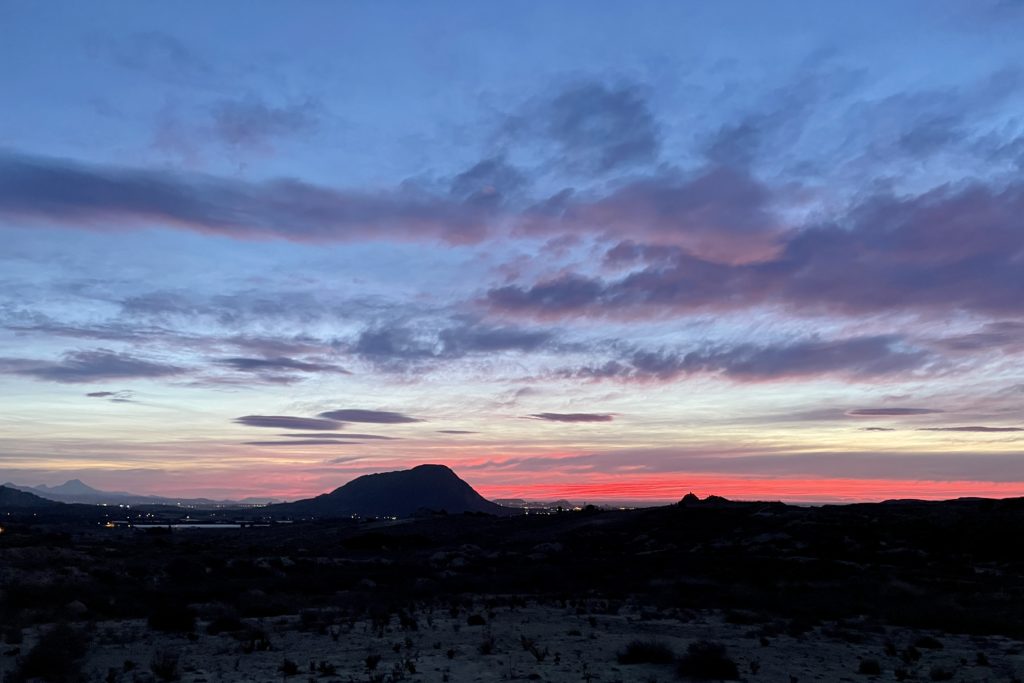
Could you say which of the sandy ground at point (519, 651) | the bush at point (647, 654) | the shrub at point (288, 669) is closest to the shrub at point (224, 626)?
the sandy ground at point (519, 651)

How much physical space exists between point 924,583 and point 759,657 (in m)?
18.1

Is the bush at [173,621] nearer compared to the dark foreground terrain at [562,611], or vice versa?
the dark foreground terrain at [562,611]

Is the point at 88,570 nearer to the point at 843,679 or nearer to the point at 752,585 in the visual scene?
the point at 752,585

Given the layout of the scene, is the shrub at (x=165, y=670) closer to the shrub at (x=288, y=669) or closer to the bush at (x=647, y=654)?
the shrub at (x=288, y=669)

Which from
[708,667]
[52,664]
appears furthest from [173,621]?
[708,667]

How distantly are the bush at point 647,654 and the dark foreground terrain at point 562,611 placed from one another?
3 cm

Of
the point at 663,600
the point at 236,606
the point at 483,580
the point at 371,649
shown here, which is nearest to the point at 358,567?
the point at 483,580

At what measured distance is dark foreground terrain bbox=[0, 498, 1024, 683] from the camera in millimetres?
16531

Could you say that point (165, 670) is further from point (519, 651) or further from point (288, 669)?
point (519, 651)

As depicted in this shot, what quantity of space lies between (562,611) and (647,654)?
10626mm

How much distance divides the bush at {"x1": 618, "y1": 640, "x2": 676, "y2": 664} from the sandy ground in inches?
10.4

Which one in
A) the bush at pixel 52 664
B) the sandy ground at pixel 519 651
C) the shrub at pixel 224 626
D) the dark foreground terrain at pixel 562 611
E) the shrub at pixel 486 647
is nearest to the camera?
the bush at pixel 52 664

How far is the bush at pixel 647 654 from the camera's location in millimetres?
16906

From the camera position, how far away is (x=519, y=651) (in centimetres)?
1877
